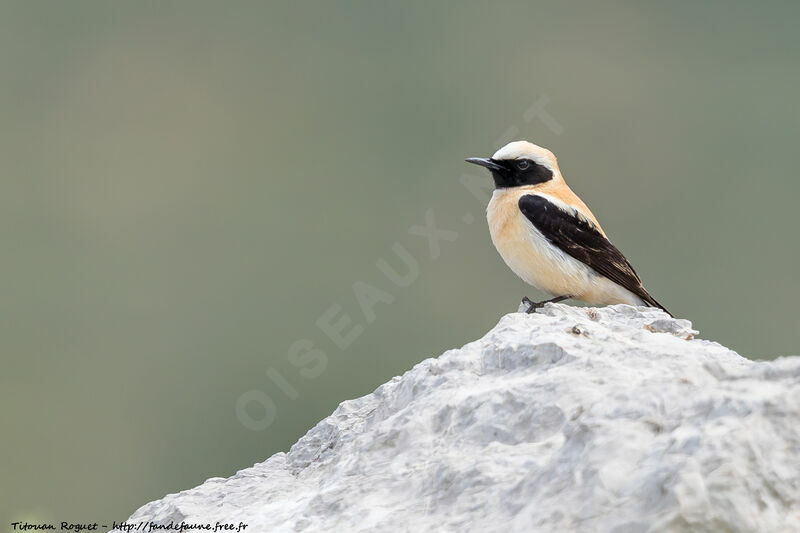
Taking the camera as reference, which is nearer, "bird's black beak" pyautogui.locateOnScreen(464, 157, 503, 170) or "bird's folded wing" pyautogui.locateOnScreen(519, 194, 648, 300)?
"bird's folded wing" pyautogui.locateOnScreen(519, 194, 648, 300)

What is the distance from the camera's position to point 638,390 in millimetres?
3732

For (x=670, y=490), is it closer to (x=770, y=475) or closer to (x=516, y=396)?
(x=770, y=475)

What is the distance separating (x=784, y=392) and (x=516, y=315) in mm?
1595

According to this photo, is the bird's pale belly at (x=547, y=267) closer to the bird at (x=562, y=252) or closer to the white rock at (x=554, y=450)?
the bird at (x=562, y=252)

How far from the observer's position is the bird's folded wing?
732cm

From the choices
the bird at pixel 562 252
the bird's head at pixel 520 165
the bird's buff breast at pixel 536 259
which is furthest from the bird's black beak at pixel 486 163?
the bird's buff breast at pixel 536 259

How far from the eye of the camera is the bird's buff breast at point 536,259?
7.28 meters

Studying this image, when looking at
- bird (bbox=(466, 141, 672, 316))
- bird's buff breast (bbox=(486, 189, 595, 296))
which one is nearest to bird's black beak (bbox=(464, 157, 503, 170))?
bird (bbox=(466, 141, 672, 316))

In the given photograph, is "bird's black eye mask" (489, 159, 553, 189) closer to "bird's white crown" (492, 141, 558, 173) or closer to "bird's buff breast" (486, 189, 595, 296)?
"bird's white crown" (492, 141, 558, 173)

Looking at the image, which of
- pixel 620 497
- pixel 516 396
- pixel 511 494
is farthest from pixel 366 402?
pixel 620 497

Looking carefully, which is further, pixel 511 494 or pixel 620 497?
pixel 511 494

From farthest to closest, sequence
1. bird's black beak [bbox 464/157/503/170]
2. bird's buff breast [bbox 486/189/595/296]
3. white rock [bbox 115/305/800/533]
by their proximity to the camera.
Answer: bird's black beak [bbox 464/157/503/170], bird's buff breast [bbox 486/189/595/296], white rock [bbox 115/305/800/533]

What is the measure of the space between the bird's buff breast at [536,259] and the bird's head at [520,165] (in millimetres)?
441

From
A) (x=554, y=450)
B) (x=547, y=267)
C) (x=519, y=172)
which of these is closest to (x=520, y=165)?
(x=519, y=172)
